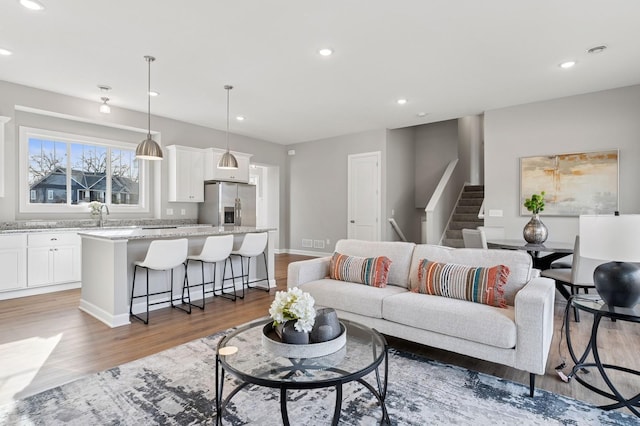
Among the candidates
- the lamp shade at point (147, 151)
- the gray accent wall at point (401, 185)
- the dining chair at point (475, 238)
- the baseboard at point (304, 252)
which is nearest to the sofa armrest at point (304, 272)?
the lamp shade at point (147, 151)

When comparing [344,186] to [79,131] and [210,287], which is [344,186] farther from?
[79,131]

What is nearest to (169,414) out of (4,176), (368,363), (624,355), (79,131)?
(368,363)

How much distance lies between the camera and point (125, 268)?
11.5 feet

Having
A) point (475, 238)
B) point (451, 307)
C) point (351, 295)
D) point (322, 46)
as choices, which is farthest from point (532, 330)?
point (322, 46)

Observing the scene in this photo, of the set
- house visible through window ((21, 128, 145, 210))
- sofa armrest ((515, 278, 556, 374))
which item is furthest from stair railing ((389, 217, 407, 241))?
sofa armrest ((515, 278, 556, 374))

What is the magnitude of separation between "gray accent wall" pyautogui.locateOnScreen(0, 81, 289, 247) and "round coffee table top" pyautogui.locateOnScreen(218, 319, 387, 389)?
4.74m

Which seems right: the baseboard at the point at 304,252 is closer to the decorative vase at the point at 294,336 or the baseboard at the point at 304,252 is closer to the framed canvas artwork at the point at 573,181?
the framed canvas artwork at the point at 573,181

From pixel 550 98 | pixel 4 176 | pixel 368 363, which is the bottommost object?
pixel 368 363

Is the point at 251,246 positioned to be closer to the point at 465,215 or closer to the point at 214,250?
the point at 214,250

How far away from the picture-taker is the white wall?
4590 mm

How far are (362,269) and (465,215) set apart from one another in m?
5.09

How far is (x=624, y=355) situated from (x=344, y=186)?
18.5ft

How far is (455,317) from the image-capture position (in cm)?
233

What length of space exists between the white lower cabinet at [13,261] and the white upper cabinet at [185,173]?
226 centimetres
